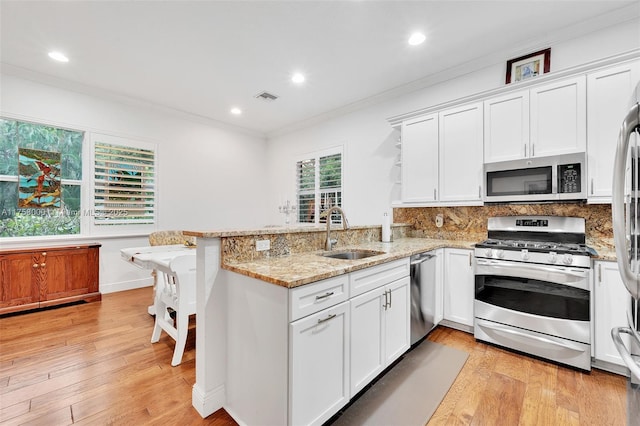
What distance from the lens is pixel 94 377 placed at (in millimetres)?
2049

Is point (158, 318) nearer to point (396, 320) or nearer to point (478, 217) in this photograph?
point (396, 320)

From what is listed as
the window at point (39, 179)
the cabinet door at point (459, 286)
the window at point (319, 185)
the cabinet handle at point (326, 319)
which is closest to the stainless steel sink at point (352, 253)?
the cabinet handle at point (326, 319)

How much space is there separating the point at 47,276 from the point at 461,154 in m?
5.19

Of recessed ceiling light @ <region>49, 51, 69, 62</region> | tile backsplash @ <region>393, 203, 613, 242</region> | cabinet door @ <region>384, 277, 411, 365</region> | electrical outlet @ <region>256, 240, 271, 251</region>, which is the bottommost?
cabinet door @ <region>384, 277, 411, 365</region>

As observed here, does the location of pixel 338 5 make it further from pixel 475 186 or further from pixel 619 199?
pixel 619 199

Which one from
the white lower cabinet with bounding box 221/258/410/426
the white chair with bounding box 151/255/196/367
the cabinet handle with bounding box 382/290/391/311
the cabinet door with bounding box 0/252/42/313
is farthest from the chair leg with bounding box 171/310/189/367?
the cabinet door with bounding box 0/252/42/313

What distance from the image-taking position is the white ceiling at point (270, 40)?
95.3 inches

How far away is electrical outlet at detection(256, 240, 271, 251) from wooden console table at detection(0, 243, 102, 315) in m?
3.27

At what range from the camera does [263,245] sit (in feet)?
6.36

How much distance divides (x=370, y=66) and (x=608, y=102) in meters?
2.26

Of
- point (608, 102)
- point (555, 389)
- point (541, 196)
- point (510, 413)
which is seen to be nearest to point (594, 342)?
point (555, 389)

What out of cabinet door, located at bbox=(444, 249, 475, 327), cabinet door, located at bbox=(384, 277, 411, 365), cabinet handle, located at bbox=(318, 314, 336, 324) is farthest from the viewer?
cabinet door, located at bbox=(444, 249, 475, 327)

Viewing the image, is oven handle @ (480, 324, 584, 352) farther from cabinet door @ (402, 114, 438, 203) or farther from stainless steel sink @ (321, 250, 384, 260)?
cabinet door @ (402, 114, 438, 203)

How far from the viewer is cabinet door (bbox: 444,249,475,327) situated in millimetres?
2732
